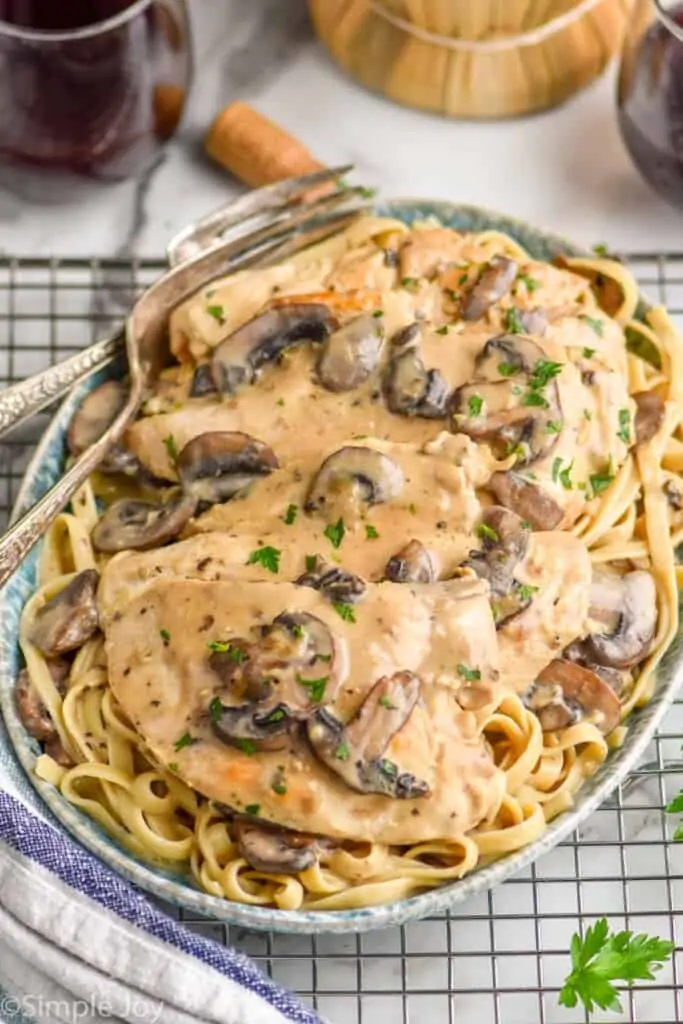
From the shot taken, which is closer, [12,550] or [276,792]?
[276,792]

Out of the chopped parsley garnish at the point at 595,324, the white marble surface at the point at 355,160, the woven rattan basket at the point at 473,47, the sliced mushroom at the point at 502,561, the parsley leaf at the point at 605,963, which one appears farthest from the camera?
the white marble surface at the point at 355,160

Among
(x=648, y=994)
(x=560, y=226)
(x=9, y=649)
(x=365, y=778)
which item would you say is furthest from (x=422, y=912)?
(x=560, y=226)

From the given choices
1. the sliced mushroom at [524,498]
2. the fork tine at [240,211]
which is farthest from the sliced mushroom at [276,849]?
the fork tine at [240,211]

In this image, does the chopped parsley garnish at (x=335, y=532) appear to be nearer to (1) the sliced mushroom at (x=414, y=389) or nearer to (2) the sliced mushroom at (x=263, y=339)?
(1) the sliced mushroom at (x=414, y=389)

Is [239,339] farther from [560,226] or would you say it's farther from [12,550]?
[560,226]

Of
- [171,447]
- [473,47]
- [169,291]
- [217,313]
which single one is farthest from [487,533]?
[473,47]

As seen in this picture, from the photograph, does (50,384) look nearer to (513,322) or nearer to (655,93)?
(513,322)
